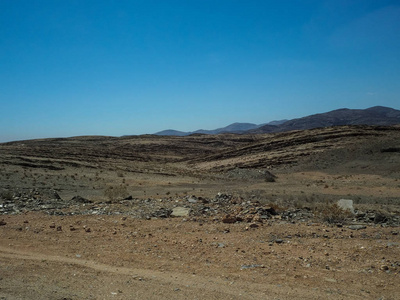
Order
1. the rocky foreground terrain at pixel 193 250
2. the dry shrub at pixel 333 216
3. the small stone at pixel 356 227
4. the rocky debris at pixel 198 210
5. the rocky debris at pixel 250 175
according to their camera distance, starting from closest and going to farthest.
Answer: the rocky foreground terrain at pixel 193 250, the small stone at pixel 356 227, the dry shrub at pixel 333 216, the rocky debris at pixel 198 210, the rocky debris at pixel 250 175

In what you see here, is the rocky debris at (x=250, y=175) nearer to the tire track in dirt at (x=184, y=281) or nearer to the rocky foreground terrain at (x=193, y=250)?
the rocky foreground terrain at (x=193, y=250)

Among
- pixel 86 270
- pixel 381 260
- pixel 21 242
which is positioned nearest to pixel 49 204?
pixel 21 242

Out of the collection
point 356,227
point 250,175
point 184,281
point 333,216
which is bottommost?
point 250,175

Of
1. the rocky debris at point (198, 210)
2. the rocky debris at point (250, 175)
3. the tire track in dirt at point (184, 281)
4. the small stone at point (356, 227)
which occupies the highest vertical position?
the tire track in dirt at point (184, 281)

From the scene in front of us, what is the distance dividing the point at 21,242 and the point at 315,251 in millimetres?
7822

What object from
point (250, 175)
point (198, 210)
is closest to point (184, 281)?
point (198, 210)

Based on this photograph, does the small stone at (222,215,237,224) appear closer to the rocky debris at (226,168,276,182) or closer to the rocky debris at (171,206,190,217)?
the rocky debris at (171,206,190,217)

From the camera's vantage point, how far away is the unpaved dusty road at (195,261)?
17.9ft

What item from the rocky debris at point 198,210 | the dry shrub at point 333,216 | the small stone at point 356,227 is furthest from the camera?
the rocky debris at point 198,210

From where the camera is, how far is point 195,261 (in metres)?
7.14

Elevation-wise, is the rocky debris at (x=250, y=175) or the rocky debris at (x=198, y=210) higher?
the rocky debris at (x=198, y=210)

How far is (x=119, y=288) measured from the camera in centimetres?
548

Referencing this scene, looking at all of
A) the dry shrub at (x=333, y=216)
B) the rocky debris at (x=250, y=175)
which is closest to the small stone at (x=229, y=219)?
the dry shrub at (x=333, y=216)

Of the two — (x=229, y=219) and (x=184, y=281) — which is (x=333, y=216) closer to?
(x=229, y=219)
